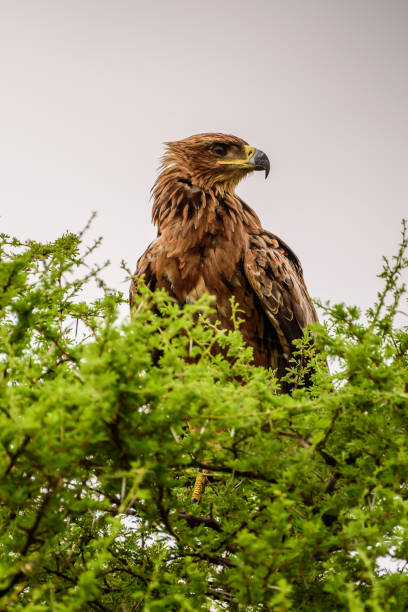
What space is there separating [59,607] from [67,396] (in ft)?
1.57

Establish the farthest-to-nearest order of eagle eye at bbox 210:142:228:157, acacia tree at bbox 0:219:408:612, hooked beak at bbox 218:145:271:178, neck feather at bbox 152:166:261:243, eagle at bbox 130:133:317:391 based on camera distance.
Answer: eagle eye at bbox 210:142:228:157
hooked beak at bbox 218:145:271:178
neck feather at bbox 152:166:261:243
eagle at bbox 130:133:317:391
acacia tree at bbox 0:219:408:612

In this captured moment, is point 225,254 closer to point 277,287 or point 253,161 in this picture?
point 277,287

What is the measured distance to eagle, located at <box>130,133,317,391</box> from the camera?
4777 mm

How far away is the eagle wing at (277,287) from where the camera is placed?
479 centimetres

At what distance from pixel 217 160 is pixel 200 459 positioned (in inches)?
162

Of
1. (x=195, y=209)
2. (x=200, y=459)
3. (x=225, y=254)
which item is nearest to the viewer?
(x=200, y=459)

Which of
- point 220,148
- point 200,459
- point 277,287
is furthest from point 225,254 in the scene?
point 200,459

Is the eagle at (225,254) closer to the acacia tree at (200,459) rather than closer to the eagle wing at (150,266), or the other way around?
the eagle wing at (150,266)

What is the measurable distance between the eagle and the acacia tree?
2.69 m

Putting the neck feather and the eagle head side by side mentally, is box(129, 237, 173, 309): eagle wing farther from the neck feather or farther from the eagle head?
the eagle head

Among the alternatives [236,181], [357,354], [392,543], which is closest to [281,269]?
[236,181]

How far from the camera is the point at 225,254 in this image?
483 centimetres

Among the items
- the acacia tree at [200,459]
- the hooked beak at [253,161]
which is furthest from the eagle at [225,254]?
the acacia tree at [200,459]

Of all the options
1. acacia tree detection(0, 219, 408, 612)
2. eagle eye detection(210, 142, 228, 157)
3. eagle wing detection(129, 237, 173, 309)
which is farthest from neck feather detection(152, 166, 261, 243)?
acacia tree detection(0, 219, 408, 612)
